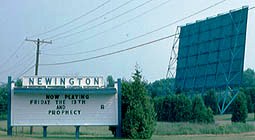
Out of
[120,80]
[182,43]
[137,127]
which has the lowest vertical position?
[137,127]

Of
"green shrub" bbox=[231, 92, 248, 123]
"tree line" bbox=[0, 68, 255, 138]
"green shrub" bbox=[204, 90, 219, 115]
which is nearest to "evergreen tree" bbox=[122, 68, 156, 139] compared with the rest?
"tree line" bbox=[0, 68, 255, 138]

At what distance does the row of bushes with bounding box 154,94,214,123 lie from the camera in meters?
67.4

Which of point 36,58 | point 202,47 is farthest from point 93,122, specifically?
point 202,47

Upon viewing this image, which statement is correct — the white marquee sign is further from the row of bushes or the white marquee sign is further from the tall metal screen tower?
the tall metal screen tower

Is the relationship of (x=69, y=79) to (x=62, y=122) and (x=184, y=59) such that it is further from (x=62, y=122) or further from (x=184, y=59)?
(x=184, y=59)

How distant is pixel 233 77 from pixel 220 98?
4.92 metres

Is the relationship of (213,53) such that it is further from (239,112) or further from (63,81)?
(63,81)

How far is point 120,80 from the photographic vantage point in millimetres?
36000

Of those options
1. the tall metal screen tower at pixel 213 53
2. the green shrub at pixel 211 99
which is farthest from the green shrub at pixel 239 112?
the green shrub at pixel 211 99

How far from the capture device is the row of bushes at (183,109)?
67375mm

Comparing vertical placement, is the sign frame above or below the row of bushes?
above

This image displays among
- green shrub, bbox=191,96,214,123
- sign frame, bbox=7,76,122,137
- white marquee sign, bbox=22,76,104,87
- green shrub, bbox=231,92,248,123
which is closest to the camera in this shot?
sign frame, bbox=7,76,122,137

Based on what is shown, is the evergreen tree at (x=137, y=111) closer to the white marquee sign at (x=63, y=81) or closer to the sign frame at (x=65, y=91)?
the sign frame at (x=65, y=91)

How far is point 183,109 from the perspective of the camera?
71.7 metres
